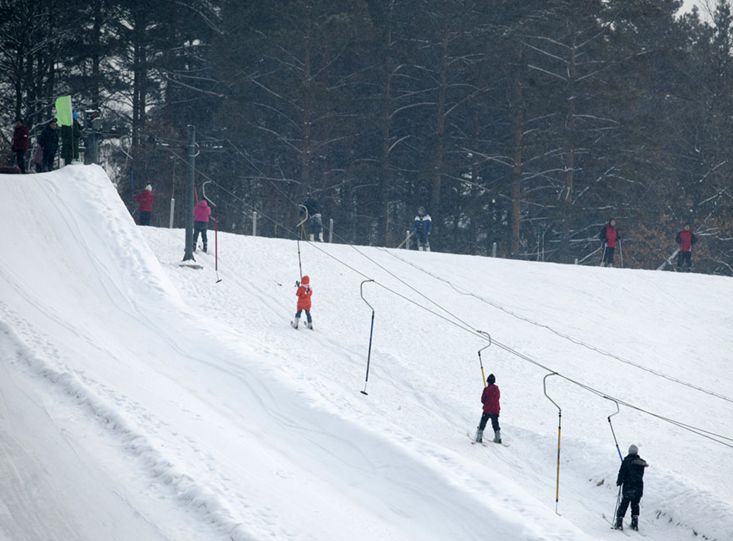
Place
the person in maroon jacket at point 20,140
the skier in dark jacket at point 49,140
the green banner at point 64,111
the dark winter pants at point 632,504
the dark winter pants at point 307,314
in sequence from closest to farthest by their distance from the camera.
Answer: the dark winter pants at point 632,504
the dark winter pants at point 307,314
the green banner at point 64,111
the person in maroon jacket at point 20,140
the skier in dark jacket at point 49,140

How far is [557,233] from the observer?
48.4 m

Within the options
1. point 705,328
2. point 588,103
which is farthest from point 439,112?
point 705,328

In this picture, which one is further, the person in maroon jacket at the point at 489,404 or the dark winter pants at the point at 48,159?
the dark winter pants at the point at 48,159

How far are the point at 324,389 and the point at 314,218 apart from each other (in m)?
16.1

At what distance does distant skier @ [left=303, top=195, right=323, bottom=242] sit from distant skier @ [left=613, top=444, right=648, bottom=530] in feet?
56.9

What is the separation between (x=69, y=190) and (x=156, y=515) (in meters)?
14.8

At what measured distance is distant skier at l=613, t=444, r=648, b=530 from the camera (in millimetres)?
15797

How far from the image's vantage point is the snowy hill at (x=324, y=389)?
11.2 m

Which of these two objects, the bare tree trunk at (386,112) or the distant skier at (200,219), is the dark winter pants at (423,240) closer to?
the bare tree trunk at (386,112)

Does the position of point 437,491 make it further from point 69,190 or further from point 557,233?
point 557,233

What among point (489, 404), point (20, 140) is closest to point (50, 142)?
point (20, 140)

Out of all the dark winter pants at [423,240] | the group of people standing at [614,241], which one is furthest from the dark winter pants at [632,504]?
the group of people standing at [614,241]

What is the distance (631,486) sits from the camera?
15.9 meters

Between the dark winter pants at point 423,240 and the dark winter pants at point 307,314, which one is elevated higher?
the dark winter pants at point 423,240
